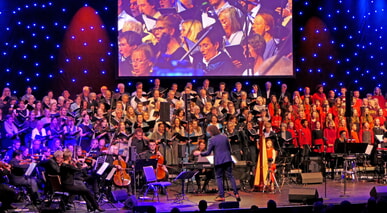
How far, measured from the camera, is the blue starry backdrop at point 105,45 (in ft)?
52.8

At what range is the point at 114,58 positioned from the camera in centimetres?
1667

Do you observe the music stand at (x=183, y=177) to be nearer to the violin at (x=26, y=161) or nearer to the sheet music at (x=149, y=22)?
the violin at (x=26, y=161)

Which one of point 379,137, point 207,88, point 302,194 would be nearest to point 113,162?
point 302,194

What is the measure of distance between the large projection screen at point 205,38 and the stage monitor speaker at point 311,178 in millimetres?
4630

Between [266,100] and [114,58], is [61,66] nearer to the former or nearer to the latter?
[114,58]

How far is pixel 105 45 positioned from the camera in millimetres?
16672

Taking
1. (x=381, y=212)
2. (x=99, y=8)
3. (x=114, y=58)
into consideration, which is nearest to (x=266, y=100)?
(x=114, y=58)

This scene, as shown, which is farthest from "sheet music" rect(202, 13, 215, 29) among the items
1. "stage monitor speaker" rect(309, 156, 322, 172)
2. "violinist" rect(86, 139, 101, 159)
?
"violinist" rect(86, 139, 101, 159)

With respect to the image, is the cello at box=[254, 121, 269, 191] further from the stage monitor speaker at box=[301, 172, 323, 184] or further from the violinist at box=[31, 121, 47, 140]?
the violinist at box=[31, 121, 47, 140]

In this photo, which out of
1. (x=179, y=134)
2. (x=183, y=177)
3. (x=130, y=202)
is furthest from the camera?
(x=179, y=134)

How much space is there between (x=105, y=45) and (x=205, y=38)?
3.04 metres

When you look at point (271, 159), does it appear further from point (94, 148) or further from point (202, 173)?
point (94, 148)

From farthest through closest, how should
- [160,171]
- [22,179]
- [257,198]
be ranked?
[160,171], [257,198], [22,179]

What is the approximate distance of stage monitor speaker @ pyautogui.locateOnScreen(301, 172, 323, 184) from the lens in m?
→ 12.7
